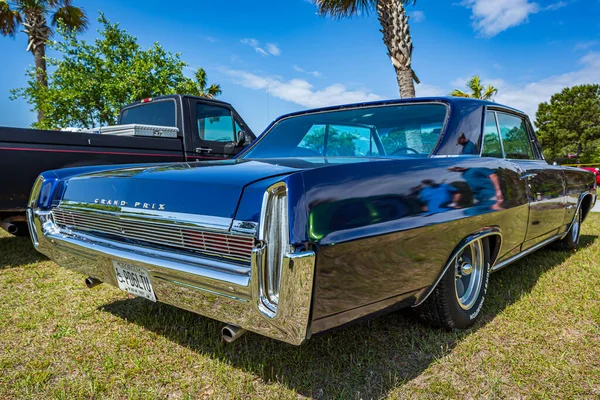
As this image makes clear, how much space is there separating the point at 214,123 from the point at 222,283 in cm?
444

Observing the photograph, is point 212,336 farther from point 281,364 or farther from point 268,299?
point 268,299

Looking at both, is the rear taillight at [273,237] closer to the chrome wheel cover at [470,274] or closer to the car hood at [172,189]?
the car hood at [172,189]

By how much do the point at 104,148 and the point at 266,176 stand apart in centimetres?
339

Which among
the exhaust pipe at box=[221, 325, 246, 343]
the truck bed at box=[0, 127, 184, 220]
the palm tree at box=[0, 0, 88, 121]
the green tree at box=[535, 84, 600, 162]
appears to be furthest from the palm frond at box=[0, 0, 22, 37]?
the green tree at box=[535, 84, 600, 162]

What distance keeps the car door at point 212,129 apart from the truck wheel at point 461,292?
11.2 ft

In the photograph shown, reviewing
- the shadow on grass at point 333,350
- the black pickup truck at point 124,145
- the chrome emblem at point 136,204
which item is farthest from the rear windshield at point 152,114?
the chrome emblem at point 136,204

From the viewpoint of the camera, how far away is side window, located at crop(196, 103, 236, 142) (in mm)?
5484

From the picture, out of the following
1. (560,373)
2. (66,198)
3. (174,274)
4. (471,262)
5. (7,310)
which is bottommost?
(7,310)

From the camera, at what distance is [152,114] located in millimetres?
5805

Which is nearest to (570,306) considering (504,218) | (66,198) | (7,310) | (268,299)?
(504,218)

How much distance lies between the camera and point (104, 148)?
436 centimetres

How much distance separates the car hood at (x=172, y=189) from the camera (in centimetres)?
162

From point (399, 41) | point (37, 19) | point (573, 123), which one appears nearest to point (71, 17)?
point (37, 19)

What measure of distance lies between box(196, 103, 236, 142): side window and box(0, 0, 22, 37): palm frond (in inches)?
604
